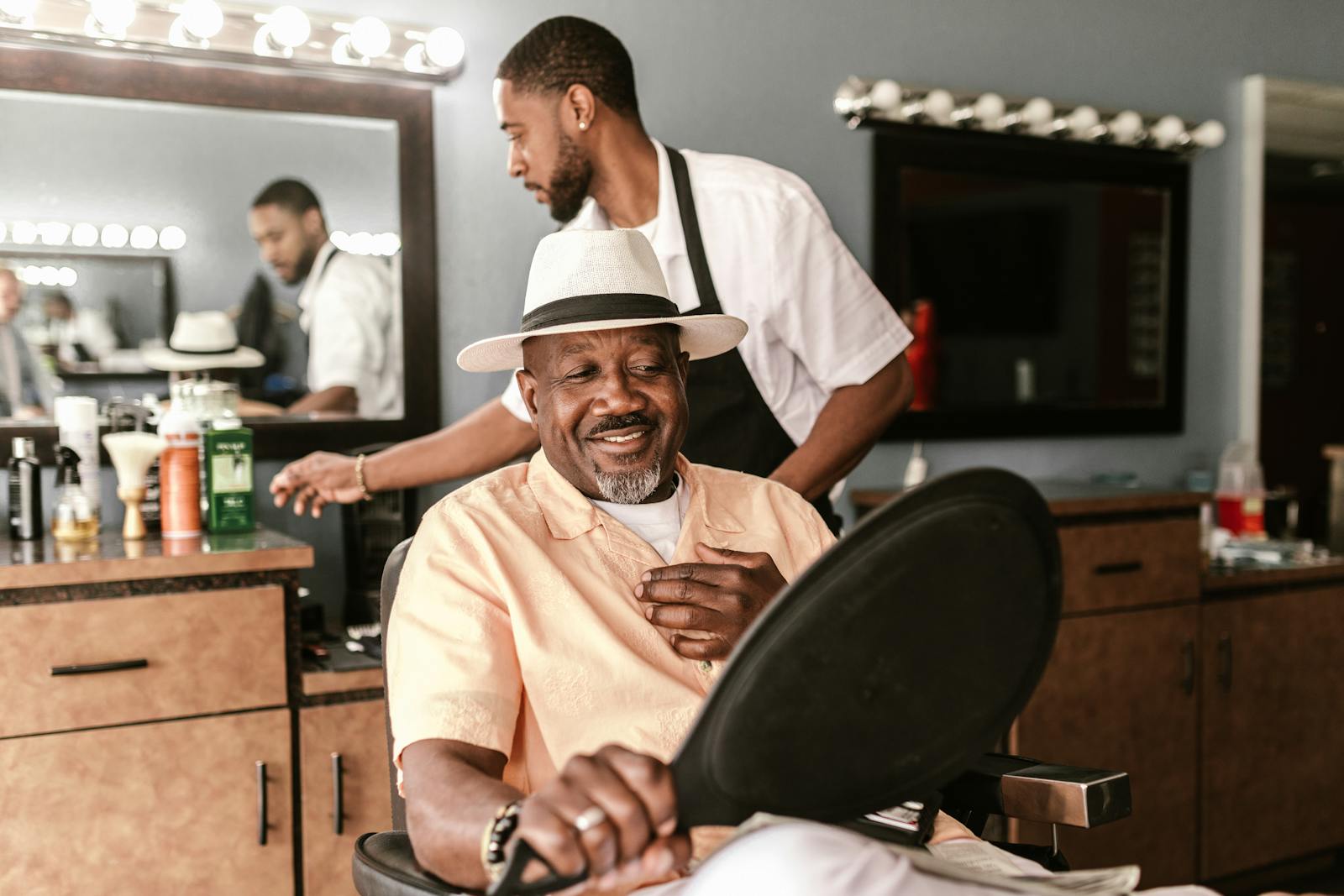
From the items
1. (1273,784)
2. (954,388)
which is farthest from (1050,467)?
(1273,784)

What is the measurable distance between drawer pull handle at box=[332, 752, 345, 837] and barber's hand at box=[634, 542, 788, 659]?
1.01m

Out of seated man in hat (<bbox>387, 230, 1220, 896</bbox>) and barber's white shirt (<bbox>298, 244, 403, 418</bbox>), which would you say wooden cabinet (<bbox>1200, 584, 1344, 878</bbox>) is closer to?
seated man in hat (<bbox>387, 230, 1220, 896</bbox>)

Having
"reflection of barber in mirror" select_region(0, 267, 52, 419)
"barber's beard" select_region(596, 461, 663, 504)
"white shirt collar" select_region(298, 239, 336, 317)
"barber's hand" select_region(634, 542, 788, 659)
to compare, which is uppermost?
"white shirt collar" select_region(298, 239, 336, 317)

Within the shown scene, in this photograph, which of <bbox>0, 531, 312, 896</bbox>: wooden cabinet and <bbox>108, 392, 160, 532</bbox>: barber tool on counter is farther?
<bbox>108, 392, 160, 532</bbox>: barber tool on counter

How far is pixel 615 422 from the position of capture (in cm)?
158

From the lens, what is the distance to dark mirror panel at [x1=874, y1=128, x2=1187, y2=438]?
334 centimetres

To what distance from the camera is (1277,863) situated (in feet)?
10.8

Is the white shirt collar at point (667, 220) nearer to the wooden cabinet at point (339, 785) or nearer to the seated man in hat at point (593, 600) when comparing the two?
the seated man in hat at point (593, 600)

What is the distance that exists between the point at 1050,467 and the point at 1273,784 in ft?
3.40

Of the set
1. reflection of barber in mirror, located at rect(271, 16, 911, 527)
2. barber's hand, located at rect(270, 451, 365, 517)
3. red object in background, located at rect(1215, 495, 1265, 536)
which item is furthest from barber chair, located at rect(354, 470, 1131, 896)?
red object in background, located at rect(1215, 495, 1265, 536)

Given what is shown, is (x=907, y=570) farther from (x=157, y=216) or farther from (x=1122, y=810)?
(x=157, y=216)

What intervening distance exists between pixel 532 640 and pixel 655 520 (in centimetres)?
Answer: 33

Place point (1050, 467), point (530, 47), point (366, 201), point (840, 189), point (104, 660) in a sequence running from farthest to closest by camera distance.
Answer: point (1050, 467) → point (840, 189) → point (366, 201) → point (530, 47) → point (104, 660)

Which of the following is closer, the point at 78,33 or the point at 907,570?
the point at 907,570
